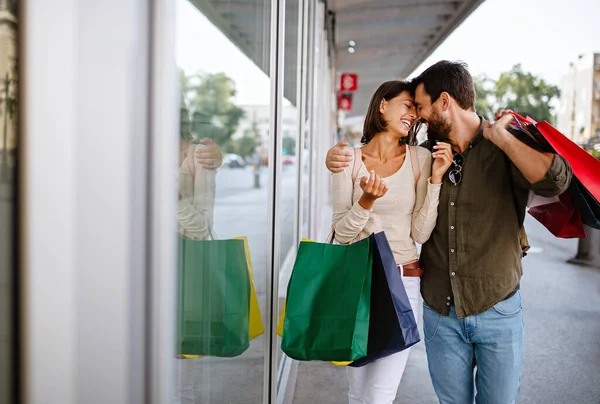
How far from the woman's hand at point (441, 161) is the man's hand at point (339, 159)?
1.10 ft

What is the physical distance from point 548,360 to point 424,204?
A: 313 centimetres

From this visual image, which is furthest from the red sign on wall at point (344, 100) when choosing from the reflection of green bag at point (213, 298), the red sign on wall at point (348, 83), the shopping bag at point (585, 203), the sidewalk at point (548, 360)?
the reflection of green bag at point (213, 298)

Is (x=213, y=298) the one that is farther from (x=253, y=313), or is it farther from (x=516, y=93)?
(x=516, y=93)

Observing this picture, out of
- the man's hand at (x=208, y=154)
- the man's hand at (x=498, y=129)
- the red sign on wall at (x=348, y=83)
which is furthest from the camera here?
the red sign on wall at (x=348, y=83)

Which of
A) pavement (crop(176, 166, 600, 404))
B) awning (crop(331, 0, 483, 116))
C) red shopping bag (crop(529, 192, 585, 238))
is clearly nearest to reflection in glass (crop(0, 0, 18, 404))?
pavement (crop(176, 166, 600, 404))

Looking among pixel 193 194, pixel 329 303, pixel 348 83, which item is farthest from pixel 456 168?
pixel 348 83

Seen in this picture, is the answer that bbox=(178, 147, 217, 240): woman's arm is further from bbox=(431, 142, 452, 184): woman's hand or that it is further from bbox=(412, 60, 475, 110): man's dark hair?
bbox=(412, 60, 475, 110): man's dark hair

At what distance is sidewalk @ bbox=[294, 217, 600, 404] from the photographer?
13.1ft

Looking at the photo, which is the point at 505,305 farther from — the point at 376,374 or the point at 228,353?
the point at 228,353

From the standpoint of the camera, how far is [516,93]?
1642 inches

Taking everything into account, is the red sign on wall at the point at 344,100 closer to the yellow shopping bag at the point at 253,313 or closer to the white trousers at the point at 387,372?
the white trousers at the point at 387,372

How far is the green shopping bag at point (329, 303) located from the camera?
218cm

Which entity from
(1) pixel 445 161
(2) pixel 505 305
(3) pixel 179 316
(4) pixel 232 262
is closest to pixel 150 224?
(3) pixel 179 316

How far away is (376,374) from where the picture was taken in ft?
7.93
